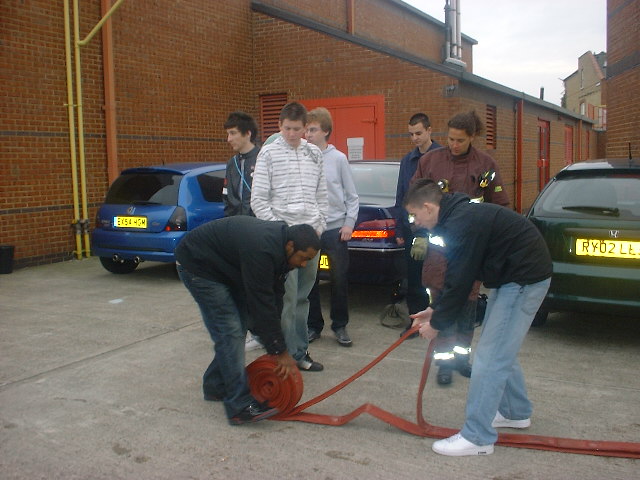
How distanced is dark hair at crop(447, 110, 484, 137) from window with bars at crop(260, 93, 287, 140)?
1016 cm

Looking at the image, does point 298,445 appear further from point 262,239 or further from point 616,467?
point 616,467

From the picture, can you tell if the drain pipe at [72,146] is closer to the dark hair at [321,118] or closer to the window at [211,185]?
the window at [211,185]

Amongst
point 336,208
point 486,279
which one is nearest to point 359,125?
point 336,208

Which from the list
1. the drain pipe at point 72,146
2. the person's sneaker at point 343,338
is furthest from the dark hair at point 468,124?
the drain pipe at point 72,146

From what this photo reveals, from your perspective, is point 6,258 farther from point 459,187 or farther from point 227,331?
point 459,187

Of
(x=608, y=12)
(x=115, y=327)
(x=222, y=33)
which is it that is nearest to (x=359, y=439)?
(x=115, y=327)

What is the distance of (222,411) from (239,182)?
193 cm

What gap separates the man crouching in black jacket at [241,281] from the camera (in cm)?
353

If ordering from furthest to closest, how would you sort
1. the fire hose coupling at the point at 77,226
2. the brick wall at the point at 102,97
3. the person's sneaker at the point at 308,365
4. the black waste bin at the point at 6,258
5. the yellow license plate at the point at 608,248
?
the fire hose coupling at the point at 77,226, the brick wall at the point at 102,97, the black waste bin at the point at 6,258, the yellow license plate at the point at 608,248, the person's sneaker at the point at 308,365

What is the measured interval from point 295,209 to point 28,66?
687 centimetres

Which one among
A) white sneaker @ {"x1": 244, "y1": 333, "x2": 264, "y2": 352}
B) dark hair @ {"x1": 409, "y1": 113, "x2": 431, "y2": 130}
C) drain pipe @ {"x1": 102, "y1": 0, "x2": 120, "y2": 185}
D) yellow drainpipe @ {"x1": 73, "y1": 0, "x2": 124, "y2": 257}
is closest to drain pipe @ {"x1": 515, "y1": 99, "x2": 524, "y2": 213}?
drain pipe @ {"x1": 102, "y1": 0, "x2": 120, "y2": 185}

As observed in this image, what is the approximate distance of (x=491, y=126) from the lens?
1529cm

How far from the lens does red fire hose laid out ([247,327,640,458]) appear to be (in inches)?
136

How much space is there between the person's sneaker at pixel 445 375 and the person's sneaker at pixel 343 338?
1.08 metres
